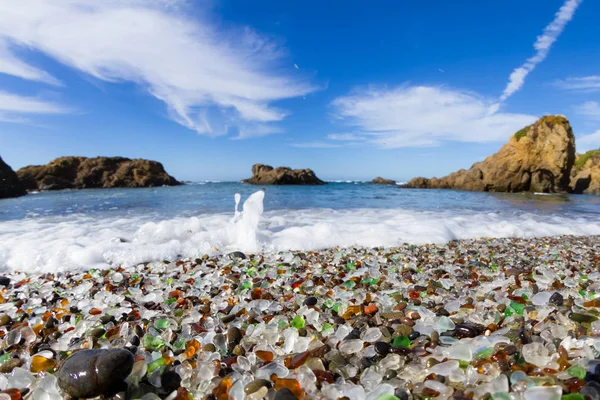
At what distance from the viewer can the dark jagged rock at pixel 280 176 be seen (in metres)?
54.4

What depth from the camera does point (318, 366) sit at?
151 centimetres

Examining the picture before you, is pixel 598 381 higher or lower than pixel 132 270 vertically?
higher

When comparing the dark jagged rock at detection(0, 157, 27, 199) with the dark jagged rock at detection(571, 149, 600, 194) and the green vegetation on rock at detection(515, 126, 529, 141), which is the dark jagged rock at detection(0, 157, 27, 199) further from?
the dark jagged rock at detection(571, 149, 600, 194)

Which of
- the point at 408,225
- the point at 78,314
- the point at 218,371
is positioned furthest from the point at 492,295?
the point at 408,225

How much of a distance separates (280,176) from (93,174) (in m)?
33.0

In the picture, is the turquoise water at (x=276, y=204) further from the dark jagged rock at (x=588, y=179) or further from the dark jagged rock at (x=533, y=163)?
the dark jagged rock at (x=588, y=179)

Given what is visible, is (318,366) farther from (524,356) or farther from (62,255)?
(62,255)

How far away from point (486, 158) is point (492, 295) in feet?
148

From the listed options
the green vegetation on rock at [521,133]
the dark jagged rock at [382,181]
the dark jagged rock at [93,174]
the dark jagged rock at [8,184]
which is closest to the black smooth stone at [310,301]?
the dark jagged rock at [8,184]

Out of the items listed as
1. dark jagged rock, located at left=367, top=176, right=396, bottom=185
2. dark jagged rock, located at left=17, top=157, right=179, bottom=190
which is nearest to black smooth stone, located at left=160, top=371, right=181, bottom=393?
dark jagged rock, located at left=17, top=157, right=179, bottom=190

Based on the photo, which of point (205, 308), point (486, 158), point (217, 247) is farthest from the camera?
point (486, 158)

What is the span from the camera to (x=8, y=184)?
31.8m

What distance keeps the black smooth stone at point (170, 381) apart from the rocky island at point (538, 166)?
40573mm

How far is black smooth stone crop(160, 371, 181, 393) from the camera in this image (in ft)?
4.79
